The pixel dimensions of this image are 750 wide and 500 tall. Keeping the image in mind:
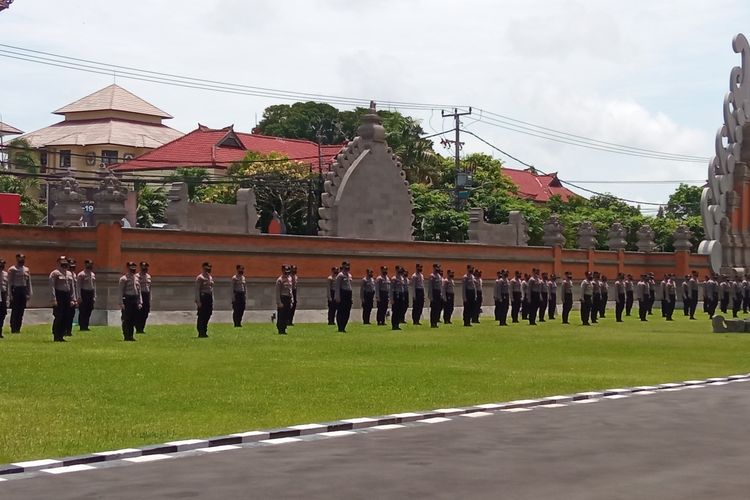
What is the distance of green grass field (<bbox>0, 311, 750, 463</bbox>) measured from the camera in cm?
1288

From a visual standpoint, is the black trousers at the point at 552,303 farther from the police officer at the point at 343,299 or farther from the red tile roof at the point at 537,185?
the red tile roof at the point at 537,185

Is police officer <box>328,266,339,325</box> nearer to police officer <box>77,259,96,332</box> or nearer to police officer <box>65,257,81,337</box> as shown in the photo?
police officer <box>77,259,96,332</box>

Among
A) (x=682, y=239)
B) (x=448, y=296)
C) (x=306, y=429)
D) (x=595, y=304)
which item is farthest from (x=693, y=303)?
(x=306, y=429)

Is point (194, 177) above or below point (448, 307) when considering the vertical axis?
above

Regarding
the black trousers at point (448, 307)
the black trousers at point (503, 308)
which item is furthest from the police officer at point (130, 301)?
the black trousers at point (503, 308)

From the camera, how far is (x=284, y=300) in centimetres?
3058

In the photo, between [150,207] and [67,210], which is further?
[150,207]

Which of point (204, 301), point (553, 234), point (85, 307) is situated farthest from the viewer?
point (553, 234)

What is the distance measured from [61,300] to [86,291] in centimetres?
298

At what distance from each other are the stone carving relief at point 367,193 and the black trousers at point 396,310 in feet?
21.0

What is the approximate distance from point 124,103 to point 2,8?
226ft

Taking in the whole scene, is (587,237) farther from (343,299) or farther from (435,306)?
(343,299)

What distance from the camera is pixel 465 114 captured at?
6900 centimetres

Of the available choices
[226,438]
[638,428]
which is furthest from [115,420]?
[638,428]
